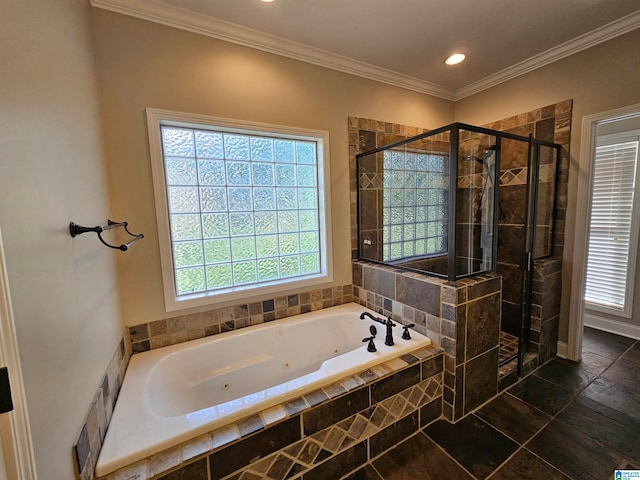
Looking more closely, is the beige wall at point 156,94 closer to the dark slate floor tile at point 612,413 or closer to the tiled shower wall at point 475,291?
the tiled shower wall at point 475,291

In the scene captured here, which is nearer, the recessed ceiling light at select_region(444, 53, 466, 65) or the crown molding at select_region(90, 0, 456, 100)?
the crown molding at select_region(90, 0, 456, 100)

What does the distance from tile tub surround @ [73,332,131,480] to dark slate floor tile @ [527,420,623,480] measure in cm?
215

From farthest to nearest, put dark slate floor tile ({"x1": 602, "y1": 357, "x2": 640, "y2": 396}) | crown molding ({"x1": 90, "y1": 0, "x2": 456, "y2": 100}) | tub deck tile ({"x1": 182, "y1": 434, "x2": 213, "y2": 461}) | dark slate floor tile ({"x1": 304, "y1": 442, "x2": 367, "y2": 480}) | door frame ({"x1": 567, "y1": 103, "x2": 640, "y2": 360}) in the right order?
door frame ({"x1": 567, "y1": 103, "x2": 640, "y2": 360}) < dark slate floor tile ({"x1": 602, "y1": 357, "x2": 640, "y2": 396}) < crown molding ({"x1": 90, "y1": 0, "x2": 456, "y2": 100}) < dark slate floor tile ({"x1": 304, "y1": 442, "x2": 367, "y2": 480}) < tub deck tile ({"x1": 182, "y1": 434, "x2": 213, "y2": 461})

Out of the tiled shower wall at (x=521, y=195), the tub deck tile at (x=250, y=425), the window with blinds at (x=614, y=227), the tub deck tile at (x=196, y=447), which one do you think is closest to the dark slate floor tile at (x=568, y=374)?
the tiled shower wall at (x=521, y=195)

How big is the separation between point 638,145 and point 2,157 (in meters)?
4.50

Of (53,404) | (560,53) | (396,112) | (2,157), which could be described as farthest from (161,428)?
(560,53)

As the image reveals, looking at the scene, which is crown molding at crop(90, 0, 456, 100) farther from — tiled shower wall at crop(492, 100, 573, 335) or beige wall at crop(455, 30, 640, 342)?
tiled shower wall at crop(492, 100, 573, 335)

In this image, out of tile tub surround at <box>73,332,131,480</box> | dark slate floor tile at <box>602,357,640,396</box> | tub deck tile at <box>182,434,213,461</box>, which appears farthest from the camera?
dark slate floor tile at <box>602,357,640,396</box>

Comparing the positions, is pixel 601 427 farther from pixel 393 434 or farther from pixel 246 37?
pixel 246 37

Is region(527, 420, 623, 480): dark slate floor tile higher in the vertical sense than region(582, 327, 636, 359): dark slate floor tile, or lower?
lower

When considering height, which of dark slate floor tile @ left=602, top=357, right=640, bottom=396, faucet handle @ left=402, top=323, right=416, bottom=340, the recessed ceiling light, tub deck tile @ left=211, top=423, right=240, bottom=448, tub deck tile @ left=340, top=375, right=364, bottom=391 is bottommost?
dark slate floor tile @ left=602, top=357, right=640, bottom=396

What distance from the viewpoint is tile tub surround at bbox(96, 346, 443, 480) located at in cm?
107

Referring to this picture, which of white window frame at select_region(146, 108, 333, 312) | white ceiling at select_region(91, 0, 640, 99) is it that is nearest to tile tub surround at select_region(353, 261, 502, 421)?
white window frame at select_region(146, 108, 333, 312)

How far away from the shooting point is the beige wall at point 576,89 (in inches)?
75.2
